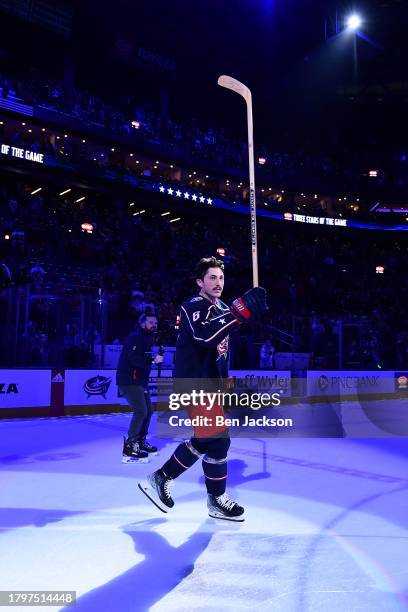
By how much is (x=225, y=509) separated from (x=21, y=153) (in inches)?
788

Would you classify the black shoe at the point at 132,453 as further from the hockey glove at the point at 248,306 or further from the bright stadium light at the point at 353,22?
the bright stadium light at the point at 353,22

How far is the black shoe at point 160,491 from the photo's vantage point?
163 inches

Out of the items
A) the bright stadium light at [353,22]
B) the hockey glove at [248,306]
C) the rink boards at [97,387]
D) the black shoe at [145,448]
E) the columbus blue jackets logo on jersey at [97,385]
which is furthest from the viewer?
Result: the bright stadium light at [353,22]

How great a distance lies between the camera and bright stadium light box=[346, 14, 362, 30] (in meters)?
19.3

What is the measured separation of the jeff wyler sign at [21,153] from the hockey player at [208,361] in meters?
18.9

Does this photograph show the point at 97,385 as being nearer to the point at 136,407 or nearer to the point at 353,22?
the point at 136,407

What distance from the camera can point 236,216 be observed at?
1182 inches

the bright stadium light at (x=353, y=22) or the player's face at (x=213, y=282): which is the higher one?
the bright stadium light at (x=353, y=22)

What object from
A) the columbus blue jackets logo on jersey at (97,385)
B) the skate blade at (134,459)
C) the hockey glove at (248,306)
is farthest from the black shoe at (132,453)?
the columbus blue jackets logo on jersey at (97,385)

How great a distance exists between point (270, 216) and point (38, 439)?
77.3ft

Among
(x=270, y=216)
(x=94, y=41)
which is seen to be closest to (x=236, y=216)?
(x=270, y=216)

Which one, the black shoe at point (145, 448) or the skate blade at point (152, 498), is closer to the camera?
the skate blade at point (152, 498)

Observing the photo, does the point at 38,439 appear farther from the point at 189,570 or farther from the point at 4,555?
the point at 189,570

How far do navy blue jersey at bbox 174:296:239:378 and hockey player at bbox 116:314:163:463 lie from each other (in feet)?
8.25
